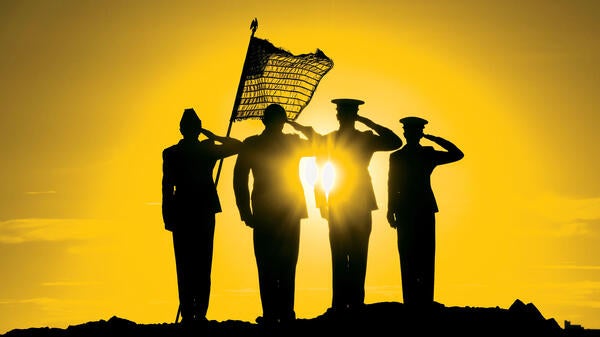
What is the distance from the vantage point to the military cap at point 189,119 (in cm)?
1650

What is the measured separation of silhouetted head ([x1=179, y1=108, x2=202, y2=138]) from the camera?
1652 centimetres

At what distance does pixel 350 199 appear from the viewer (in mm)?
16844

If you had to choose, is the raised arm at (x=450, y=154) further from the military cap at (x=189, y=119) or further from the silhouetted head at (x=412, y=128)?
the military cap at (x=189, y=119)

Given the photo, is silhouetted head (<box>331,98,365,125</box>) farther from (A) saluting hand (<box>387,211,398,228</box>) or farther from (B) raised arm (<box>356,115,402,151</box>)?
(A) saluting hand (<box>387,211,398,228</box>)

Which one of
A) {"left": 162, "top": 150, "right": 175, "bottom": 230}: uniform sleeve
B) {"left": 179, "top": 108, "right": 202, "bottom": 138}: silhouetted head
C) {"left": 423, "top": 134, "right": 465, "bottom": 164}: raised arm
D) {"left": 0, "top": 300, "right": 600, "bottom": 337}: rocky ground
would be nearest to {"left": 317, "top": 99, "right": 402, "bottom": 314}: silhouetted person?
{"left": 0, "top": 300, "right": 600, "bottom": 337}: rocky ground

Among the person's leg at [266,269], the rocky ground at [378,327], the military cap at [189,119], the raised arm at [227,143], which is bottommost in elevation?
the rocky ground at [378,327]

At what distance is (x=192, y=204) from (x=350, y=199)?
8.37ft

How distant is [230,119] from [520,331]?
6270 mm

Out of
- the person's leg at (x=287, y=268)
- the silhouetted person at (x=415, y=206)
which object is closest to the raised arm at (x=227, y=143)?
the person's leg at (x=287, y=268)

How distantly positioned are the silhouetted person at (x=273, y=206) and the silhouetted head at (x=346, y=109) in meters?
1.05

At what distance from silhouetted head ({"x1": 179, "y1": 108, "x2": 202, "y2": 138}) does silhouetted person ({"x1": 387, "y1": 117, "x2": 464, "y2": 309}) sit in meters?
3.52

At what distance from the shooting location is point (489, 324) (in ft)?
55.7

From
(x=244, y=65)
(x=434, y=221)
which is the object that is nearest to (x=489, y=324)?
(x=434, y=221)

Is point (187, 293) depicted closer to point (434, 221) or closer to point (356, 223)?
point (356, 223)
